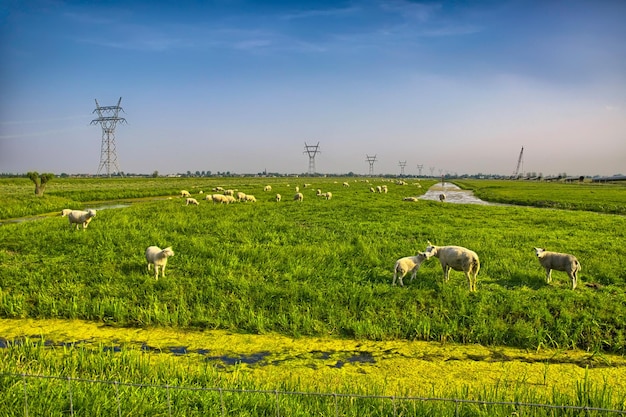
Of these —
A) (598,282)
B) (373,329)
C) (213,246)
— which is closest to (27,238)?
(213,246)

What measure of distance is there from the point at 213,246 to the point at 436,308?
9054 millimetres

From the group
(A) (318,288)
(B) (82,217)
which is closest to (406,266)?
(A) (318,288)

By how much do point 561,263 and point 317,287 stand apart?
23.1 ft

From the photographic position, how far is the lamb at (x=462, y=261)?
10039mm

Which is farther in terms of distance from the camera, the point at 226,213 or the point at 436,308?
the point at 226,213

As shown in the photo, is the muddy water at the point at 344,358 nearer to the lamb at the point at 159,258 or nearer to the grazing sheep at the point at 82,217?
the lamb at the point at 159,258

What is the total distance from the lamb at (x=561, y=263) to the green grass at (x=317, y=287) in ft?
1.08

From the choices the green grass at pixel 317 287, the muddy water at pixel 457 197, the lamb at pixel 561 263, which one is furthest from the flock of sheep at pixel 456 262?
the muddy water at pixel 457 197

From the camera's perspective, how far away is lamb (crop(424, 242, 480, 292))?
32.9ft

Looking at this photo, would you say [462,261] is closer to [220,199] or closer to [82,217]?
[82,217]

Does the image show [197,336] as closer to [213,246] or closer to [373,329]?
[373,329]

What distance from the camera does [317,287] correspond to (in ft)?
34.8

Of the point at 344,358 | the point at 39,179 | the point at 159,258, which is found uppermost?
the point at 39,179

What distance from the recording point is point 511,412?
16.7 feet
